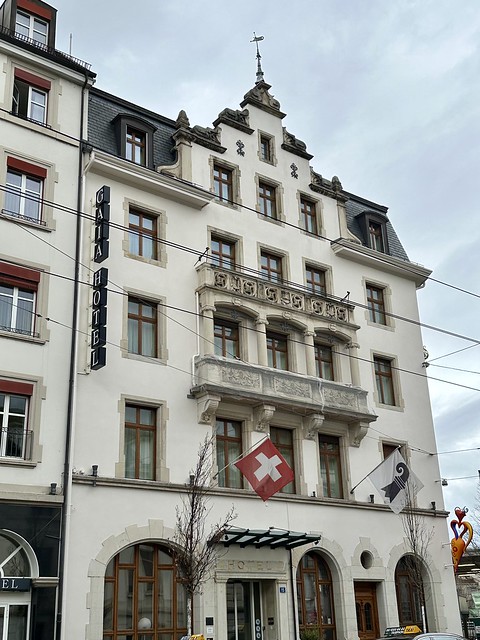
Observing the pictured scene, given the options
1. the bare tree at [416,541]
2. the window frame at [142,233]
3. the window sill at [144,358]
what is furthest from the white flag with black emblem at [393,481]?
the window frame at [142,233]

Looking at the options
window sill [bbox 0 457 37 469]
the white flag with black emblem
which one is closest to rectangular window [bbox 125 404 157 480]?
window sill [bbox 0 457 37 469]

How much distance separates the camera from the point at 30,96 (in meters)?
26.1

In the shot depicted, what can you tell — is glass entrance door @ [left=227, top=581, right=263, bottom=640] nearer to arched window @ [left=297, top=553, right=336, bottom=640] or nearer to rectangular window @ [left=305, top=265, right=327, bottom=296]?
arched window @ [left=297, top=553, right=336, bottom=640]

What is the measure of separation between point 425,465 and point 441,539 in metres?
3.02

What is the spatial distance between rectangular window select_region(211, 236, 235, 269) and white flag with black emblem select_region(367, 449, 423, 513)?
9.15m

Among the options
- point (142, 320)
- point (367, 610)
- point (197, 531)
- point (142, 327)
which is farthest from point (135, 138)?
point (367, 610)

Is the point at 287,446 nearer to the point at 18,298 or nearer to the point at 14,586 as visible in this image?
the point at 18,298

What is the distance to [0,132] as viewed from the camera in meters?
24.7

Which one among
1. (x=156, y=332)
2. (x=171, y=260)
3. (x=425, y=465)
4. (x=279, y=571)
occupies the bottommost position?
(x=279, y=571)

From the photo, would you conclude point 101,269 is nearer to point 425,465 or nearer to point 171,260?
point 171,260

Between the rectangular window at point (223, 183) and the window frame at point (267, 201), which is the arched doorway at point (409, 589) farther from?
the rectangular window at point (223, 183)

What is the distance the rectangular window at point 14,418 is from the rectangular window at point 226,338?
7.61 meters


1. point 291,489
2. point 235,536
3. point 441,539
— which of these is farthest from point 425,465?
point 235,536

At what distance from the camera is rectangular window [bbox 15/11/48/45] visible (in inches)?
1067
